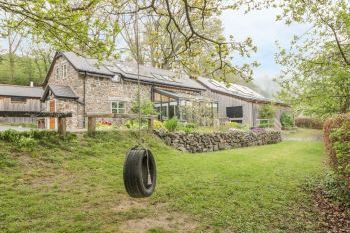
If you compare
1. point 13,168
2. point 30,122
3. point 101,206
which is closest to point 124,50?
point 101,206

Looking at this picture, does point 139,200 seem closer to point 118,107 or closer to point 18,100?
point 118,107

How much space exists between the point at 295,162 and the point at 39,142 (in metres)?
9.27

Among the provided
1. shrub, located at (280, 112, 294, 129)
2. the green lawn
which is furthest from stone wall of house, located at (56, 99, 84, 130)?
shrub, located at (280, 112, 294, 129)

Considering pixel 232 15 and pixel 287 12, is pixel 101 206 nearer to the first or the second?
pixel 232 15

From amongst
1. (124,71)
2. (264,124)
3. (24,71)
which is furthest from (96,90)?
(24,71)

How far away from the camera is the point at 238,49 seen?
20.5ft

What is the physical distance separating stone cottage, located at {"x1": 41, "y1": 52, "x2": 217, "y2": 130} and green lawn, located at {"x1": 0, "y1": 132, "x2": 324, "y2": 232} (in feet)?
34.3

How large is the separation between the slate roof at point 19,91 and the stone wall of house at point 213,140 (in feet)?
71.0

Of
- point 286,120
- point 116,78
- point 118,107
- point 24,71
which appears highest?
point 24,71

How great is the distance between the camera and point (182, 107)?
79.3 feet

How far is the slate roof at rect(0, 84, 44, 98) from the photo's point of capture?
2889cm

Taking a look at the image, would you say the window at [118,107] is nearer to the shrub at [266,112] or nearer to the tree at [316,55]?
the tree at [316,55]

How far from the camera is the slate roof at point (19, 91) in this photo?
2889 centimetres

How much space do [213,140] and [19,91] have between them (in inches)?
907
